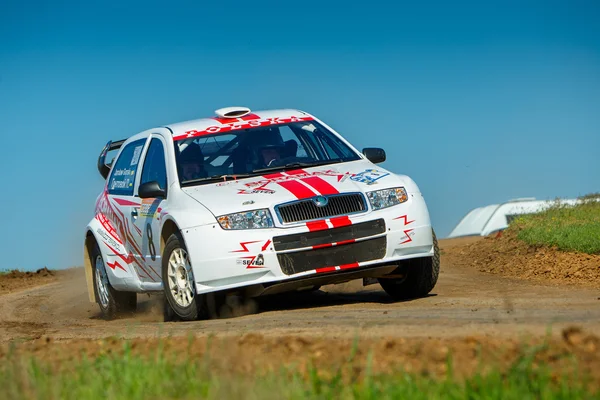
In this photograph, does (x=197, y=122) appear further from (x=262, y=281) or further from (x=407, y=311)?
(x=407, y=311)

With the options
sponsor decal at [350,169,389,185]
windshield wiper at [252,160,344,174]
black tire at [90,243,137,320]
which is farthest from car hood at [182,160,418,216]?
black tire at [90,243,137,320]

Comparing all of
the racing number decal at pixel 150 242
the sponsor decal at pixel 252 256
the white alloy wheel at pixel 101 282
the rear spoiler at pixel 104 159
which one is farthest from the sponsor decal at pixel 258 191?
the rear spoiler at pixel 104 159

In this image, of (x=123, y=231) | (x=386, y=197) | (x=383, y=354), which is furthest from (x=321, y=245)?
(x=383, y=354)

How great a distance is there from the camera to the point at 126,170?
11.6 meters

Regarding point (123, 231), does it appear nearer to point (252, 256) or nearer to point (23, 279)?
point (252, 256)

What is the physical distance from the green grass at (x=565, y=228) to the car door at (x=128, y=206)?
5.78m

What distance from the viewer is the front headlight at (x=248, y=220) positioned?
9.05 metres

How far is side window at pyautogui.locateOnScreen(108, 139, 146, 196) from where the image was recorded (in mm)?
11297

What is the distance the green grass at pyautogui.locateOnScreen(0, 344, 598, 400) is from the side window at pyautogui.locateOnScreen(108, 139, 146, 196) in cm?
541

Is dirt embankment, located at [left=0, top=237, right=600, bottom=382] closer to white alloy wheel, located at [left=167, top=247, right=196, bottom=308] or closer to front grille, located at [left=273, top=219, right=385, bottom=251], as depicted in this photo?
white alloy wheel, located at [left=167, top=247, right=196, bottom=308]

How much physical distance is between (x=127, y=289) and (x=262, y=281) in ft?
8.85

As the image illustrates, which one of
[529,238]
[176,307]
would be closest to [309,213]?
[176,307]

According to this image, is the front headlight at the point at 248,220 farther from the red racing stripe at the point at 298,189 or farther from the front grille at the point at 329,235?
the red racing stripe at the point at 298,189

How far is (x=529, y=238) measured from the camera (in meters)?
15.7
